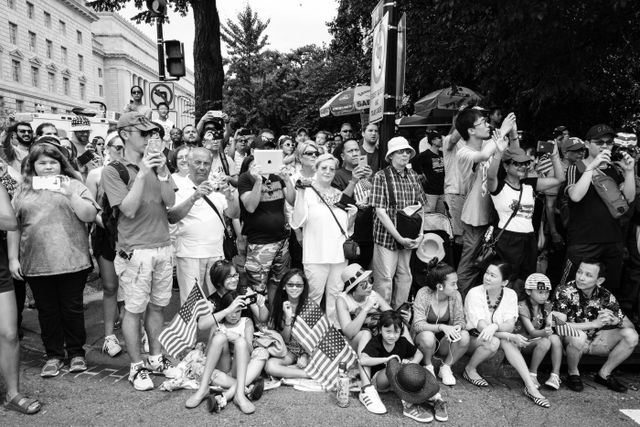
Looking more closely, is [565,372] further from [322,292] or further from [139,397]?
[139,397]

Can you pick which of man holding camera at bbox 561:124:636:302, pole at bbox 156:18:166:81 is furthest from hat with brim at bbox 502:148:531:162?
pole at bbox 156:18:166:81

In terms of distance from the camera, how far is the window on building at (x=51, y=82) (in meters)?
42.7

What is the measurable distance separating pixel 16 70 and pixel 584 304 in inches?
1734

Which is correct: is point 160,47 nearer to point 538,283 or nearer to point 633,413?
point 538,283

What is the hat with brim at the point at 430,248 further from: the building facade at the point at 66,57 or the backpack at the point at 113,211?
the building facade at the point at 66,57

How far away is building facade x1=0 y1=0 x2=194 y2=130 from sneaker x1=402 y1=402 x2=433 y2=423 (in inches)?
933

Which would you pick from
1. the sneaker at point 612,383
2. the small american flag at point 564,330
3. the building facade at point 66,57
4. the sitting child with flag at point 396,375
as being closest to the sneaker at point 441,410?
the sitting child with flag at point 396,375

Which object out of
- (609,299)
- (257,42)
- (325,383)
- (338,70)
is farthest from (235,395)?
(257,42)

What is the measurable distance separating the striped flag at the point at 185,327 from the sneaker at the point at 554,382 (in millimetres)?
2935

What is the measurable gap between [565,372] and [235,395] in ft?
9.87

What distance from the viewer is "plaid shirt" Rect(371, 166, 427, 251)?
460 cm

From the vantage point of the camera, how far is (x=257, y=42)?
29.3 m

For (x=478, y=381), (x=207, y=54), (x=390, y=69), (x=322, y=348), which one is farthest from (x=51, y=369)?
(x=207, y=54)

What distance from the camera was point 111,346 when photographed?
4.25 metres
